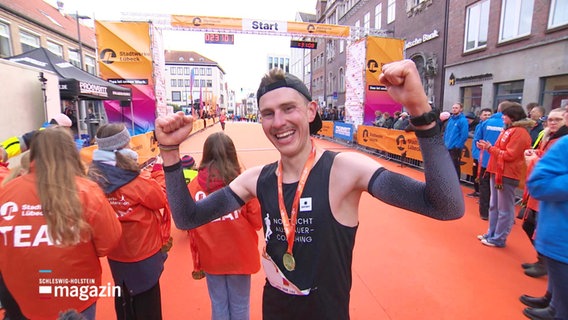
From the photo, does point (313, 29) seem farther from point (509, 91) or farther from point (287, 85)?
point (287, 85)

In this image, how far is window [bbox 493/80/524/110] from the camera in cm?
1207

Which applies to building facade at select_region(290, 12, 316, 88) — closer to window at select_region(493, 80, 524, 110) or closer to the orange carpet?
window at select_region(493, 80, 524, 110)

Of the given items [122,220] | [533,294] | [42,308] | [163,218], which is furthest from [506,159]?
[42,308]

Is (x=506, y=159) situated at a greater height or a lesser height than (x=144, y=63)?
lesser

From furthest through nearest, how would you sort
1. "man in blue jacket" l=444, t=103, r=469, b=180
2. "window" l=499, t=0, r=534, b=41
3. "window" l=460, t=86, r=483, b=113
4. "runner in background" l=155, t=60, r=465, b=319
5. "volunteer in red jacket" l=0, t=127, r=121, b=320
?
1. "window" l=460, t=86, r=483, b=113
2. "window" l=499, t=0, r=534, b=41
3. "man in blue jacket" l=444, t=103, r=469, b=180
4. "volunteer in red jacket" l=0, t=127, r=121, b=320
5. "runner in background" l=155, t=60, r=465, b=319

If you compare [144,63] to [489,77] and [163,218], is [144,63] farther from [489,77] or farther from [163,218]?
[489,77]

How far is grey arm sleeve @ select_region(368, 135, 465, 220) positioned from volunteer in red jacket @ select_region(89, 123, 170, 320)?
1.82m

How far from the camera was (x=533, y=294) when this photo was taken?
323 centimetres

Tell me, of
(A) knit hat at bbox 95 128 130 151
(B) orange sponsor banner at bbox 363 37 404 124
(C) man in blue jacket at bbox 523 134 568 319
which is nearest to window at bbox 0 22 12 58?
(B) orange sponsor banner at bbox 363 37 404 124

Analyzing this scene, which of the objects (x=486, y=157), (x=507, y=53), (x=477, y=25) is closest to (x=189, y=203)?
(x=486, y=157)

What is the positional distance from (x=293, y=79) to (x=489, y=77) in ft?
50.6

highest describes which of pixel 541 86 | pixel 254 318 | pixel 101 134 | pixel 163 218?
pixel 541 86

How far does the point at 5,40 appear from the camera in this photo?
19281mm

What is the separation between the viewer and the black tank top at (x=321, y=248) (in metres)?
1.29
